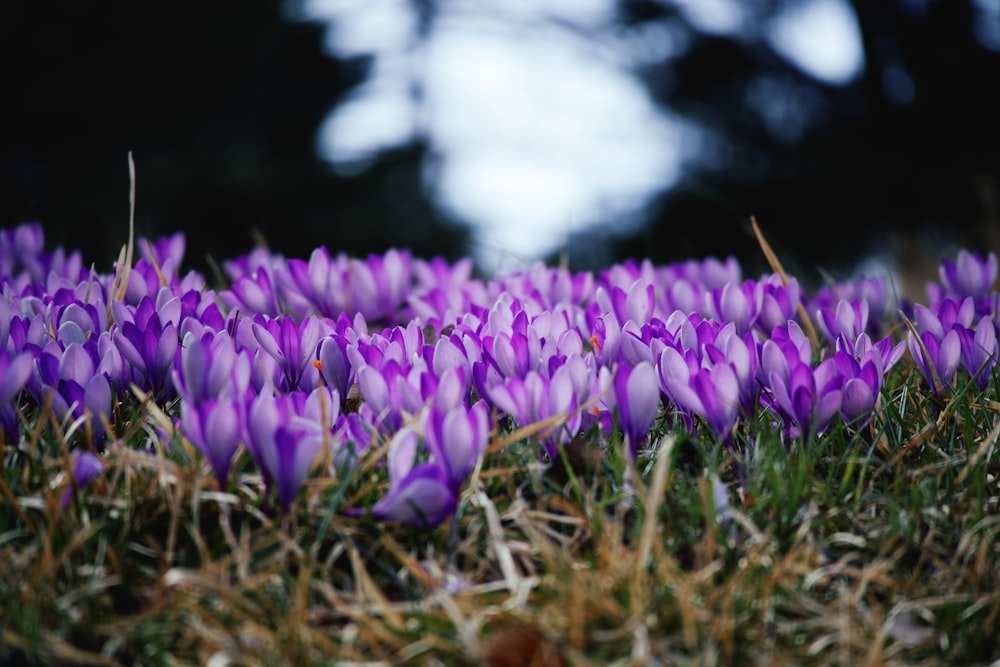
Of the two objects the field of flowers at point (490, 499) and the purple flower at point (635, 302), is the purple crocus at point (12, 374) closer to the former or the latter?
the field of flowers at point (490, 499)

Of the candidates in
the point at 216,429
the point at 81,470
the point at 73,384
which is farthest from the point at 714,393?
the point at 73,384

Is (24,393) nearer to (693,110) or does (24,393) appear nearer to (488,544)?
(488,544)

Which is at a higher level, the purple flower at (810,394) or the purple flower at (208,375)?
the purple flower at (208,375)

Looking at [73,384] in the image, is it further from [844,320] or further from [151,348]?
[844,320]

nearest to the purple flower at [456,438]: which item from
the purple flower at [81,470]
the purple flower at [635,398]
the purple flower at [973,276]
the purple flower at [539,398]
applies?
the purple flower at [539,398]

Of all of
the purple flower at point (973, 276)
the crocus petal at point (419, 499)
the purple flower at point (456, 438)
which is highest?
the purple flower at point (456, 438)
